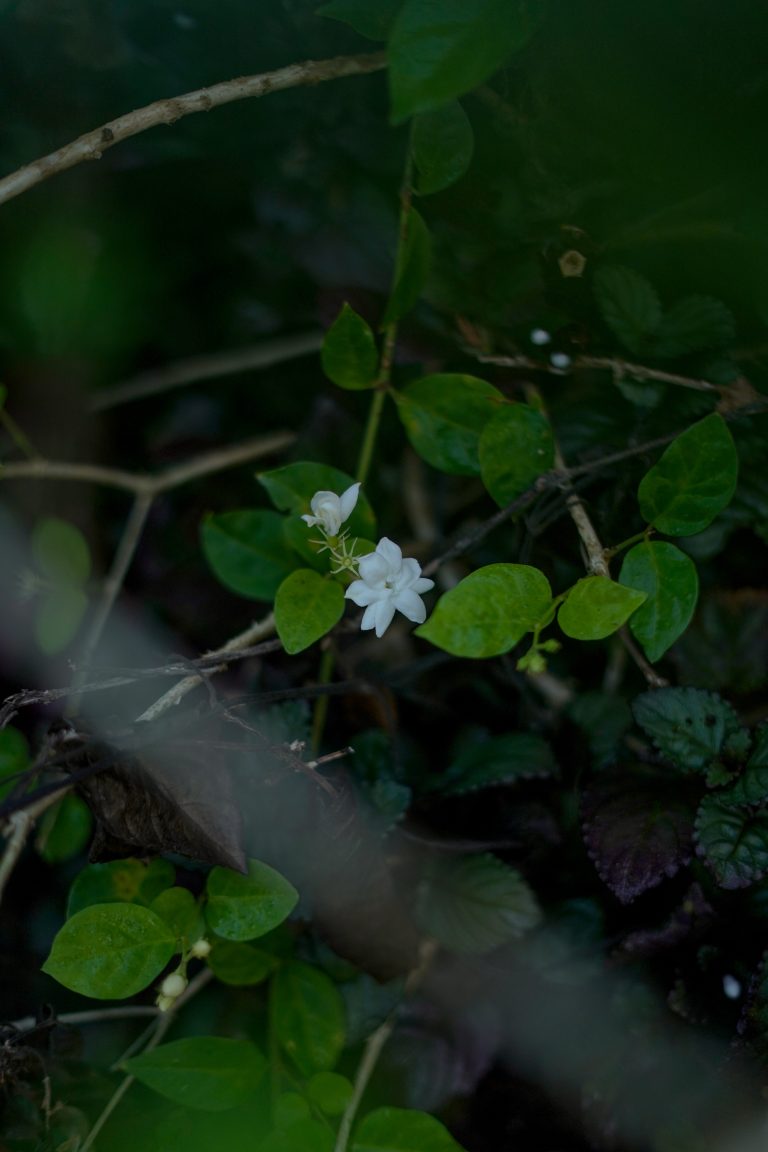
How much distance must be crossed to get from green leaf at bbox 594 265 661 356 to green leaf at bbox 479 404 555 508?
18 centimetres

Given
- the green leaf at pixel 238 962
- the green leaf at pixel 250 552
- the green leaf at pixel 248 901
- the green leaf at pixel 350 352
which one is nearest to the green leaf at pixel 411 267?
the green leaf at pixel 350 352

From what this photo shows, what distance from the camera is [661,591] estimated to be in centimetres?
89

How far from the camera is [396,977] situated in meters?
1.09

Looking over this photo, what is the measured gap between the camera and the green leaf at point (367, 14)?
91 cm

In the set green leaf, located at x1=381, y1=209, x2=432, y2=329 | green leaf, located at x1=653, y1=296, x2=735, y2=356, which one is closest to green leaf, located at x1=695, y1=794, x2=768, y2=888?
green leaf, located at x1=653, y1=296, x2=735, y2=356

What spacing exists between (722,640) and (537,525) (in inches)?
12.2

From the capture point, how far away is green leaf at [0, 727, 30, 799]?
1.08 meters

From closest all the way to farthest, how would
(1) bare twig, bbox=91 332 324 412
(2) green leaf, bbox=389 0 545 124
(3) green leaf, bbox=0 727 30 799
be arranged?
(2) green leaf, bbox=389 0 545 124
(3) green leaf, bbox=0 727 30 799
(1) bare twig, bbox=91 332 324 412

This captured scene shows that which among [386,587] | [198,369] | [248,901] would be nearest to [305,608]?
[386,587]

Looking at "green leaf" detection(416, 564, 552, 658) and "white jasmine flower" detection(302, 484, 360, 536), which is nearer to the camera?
"green leaf" detection(416, 564, 552, 658)

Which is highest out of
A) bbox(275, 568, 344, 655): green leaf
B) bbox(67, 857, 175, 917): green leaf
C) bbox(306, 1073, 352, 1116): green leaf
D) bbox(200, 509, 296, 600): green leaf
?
bbox(275, 568, 344, 655): green leaf

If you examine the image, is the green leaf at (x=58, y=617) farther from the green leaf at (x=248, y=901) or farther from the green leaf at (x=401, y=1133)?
the green leaf at (x=401, y=1133)

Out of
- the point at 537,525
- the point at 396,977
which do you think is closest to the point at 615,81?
the point at 537,525

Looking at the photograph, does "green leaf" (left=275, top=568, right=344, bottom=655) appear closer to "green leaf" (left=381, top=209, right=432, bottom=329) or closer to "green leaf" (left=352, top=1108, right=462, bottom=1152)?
"green leaf" (left=381, top=209, right=432, bottom=329)
